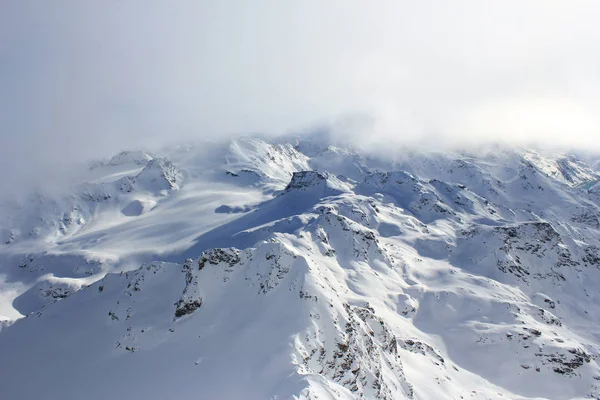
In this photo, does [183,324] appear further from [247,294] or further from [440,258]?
[440,258]

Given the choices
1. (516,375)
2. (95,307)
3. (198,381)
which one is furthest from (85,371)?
(516,375)

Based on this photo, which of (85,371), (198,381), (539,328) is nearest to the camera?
(198,381)

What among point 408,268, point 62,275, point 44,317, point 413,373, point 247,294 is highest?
point 247,294

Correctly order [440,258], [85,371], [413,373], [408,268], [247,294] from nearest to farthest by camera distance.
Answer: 1. [85,371]
2. [247,294]
3. [413,373]
4. [408,268]
5. [440,258]

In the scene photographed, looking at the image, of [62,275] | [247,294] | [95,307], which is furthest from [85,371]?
[62,275]

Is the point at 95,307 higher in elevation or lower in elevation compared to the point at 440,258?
higher

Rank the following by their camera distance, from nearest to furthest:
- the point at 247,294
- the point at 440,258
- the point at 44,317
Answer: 1. the point at 247,294
2. the point at 44,317
3. the point at 440,258

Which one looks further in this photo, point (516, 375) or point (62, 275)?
point (62, 275)

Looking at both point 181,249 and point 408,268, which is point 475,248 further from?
point 181,249

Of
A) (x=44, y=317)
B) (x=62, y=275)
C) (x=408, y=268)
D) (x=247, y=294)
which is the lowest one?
(x=62, y=275)
